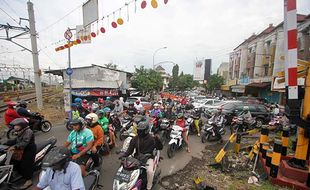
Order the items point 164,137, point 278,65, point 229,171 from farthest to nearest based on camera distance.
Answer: point 278,65
point 164,137
point 229,171

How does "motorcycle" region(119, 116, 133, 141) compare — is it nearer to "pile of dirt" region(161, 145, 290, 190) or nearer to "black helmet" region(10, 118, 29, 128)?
"pile of dirt" region(161, 145, 290, 190)

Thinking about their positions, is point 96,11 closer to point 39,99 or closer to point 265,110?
point 39,99

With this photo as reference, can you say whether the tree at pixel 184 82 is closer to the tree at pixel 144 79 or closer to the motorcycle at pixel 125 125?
the tree at pixel 144 79

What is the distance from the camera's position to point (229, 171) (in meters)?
4.82

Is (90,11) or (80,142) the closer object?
(80,142)

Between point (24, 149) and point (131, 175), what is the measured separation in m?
2.53

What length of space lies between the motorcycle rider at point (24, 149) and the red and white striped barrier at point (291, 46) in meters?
5.25

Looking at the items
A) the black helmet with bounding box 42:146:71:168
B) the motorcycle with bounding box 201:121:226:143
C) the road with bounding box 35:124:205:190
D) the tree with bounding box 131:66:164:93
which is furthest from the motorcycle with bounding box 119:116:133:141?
the tree with bounding box 131:66:164:93

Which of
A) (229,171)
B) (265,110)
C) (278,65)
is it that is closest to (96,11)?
(229,171)

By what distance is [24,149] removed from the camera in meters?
3.71

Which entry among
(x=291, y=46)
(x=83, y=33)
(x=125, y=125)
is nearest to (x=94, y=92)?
(x=83, y=33)

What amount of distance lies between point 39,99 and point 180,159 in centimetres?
1232

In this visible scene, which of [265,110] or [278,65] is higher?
[278,65]

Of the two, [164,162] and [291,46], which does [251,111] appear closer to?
[164,162]
